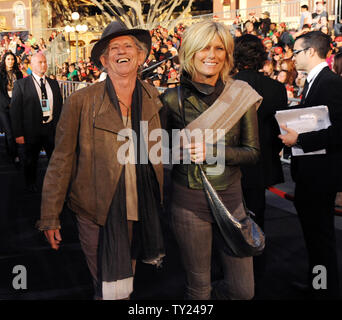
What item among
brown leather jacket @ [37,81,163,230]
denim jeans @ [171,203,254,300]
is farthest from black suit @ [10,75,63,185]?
denim jeans @ [171,203,254,300]

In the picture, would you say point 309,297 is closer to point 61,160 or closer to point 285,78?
point 61,160

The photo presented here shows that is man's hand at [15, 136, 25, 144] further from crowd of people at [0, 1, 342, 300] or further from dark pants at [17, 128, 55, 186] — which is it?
crowd of people at [0, 1, 342, 300]

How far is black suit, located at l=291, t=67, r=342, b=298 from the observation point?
9.38 feet

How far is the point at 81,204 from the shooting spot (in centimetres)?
240

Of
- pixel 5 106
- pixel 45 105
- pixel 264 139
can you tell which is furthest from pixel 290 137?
pixel 5 106

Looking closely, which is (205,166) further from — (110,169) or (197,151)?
(110,169)

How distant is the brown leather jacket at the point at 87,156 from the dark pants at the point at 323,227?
1.34m

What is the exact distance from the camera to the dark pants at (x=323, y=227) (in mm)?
3031

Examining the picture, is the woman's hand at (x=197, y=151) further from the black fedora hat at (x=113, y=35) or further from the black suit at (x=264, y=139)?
the black suit at (x=264, y=139)

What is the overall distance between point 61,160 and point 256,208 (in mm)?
1805

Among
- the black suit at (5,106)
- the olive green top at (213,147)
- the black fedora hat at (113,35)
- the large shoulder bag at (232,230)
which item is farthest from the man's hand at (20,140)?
the large shoulder bag at (232,230)

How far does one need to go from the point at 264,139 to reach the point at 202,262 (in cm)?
142

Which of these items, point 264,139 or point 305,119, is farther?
Answer: point 264,139

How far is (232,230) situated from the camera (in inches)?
89.4
